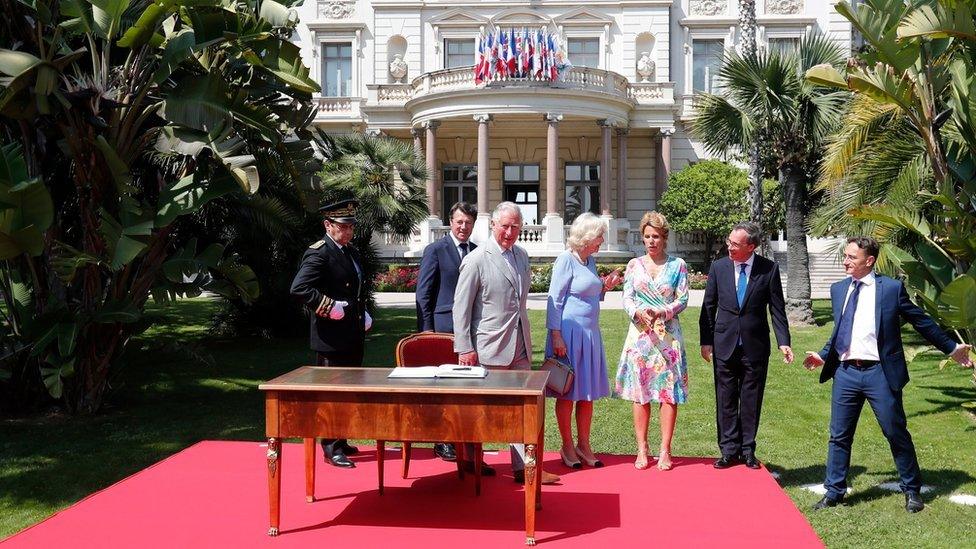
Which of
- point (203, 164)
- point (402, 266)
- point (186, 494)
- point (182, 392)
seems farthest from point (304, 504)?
point (402, 266)

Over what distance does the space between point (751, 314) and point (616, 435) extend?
8.71 feet

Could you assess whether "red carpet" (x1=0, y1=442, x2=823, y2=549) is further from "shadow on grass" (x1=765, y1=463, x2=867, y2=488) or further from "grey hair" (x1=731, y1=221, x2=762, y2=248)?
"grey hair" (x1=731, y1=221, x2=762, y2=248)

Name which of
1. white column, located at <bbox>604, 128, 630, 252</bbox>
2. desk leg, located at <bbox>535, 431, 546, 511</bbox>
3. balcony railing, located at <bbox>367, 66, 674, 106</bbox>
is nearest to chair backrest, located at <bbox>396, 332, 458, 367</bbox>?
desk leg, located at <bbox>535, 431, 546, 511</bbox>

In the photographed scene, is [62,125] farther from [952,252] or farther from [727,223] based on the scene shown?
[727,223]

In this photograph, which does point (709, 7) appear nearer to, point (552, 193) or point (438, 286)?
point (552, 193)

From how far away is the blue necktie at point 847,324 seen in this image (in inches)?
248

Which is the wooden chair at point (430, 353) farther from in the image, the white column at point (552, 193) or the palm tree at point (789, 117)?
the white column at point (552, 193)

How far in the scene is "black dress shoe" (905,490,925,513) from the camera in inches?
243

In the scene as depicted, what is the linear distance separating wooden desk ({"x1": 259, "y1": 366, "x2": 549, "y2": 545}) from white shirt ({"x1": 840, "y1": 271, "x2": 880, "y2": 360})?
2.54m

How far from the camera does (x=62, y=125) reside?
27.6 ft

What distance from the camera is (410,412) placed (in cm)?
505

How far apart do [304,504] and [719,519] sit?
2.82 metres

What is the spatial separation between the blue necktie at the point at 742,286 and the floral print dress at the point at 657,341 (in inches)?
17.1

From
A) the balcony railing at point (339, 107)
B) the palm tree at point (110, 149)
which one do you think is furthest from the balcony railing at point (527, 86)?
the palm tree at point (110, 149)
